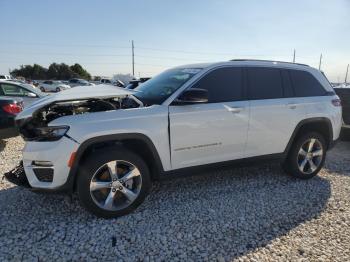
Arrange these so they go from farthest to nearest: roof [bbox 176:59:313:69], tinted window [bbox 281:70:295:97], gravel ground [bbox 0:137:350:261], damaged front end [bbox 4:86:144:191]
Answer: tinted window [bbox 281:70:295:97] → roof [bbox 176:59:313:69] → damaged front end [bbox 4:86:144:191] → gravel ground [bbox 0:137:350:261]

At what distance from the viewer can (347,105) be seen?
9.15 meters

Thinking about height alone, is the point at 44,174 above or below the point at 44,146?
below

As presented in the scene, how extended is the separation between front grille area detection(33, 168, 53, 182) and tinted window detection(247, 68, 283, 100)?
2732mm

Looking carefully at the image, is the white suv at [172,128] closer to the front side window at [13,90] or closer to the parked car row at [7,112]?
the parked car row at [7,112]

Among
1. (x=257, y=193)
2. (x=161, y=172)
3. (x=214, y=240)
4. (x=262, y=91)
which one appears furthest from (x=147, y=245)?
(x=262, y=91)

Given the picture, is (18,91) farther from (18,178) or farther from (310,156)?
(310,156)

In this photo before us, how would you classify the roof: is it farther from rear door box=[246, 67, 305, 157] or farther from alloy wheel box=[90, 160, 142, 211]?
alloy wheel box=[90, 160, 142, 211]

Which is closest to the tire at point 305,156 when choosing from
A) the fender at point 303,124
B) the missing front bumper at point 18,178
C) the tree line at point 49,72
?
the fender at point 303,124

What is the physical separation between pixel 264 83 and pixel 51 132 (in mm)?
2944

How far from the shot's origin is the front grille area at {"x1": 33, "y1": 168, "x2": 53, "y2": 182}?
3123 mm

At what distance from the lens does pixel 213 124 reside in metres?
3.77

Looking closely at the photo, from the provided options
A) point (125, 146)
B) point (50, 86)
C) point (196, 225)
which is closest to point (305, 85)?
point (196, 225)

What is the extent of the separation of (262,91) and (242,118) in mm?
597

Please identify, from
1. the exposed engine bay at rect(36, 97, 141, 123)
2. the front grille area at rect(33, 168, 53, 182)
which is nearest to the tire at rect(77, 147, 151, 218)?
the front grille area at rect(33, 168, 53, 182)
